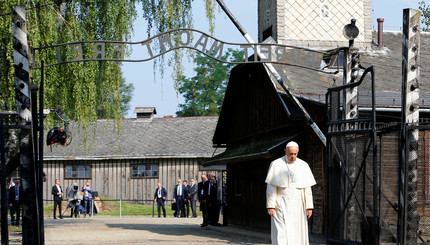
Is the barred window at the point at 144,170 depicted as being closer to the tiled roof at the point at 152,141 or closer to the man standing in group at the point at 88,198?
the tiled roof at the point at 152,141

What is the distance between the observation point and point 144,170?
150 feet

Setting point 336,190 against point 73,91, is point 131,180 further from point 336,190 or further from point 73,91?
point 336,190

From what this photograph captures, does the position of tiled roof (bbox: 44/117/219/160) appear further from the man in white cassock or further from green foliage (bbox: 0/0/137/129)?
the man in white cassock

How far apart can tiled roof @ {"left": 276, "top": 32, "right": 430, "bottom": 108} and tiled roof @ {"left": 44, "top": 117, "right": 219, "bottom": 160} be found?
2134cm

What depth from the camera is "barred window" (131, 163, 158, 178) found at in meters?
45.6

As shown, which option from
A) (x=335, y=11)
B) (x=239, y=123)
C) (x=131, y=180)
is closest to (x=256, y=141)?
(x=239, y=123)

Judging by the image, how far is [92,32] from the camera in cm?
2073

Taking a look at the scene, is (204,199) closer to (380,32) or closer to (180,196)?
(380,32)

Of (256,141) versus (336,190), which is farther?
A: (256,141)

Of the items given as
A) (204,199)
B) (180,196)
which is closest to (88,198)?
(180,196)

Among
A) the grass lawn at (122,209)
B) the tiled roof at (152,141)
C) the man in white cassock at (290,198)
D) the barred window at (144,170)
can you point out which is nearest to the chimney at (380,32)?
the man in white cassock at (290,198)

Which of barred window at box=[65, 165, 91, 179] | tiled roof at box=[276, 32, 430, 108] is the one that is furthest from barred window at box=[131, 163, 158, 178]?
tiled roof at box=[276, 32, 430, 108]

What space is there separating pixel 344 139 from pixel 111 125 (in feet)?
127

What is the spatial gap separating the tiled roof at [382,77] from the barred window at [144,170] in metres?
22.1
